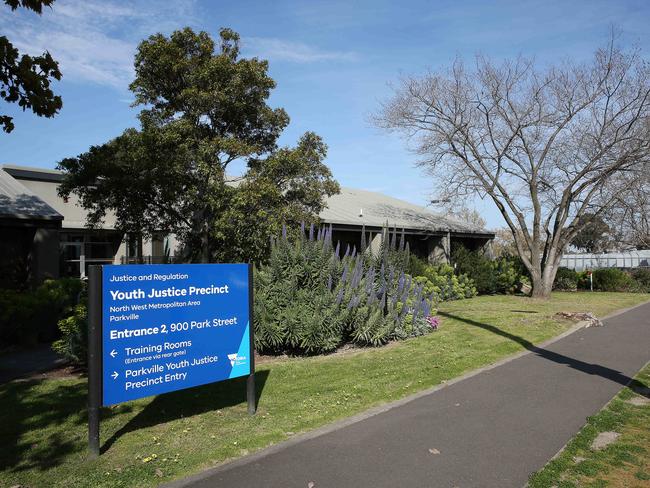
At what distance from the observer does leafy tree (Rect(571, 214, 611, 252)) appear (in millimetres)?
23186

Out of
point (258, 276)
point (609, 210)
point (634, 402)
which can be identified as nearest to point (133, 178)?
point (258, 276)

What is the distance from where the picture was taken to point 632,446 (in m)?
4.84

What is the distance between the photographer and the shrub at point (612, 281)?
90.7 feet

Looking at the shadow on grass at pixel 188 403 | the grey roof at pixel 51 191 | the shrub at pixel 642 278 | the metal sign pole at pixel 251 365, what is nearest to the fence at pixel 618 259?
the shrub at pixel 642 278

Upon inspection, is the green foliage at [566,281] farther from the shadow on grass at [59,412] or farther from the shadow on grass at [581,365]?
the shadow on grass at [59,412]

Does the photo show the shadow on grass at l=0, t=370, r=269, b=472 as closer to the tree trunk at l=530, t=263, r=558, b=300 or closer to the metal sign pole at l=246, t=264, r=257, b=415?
the metal sign pole at l=246, t=264, r=257, b=415

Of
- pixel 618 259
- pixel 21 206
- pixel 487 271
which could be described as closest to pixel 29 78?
pixel 21 206

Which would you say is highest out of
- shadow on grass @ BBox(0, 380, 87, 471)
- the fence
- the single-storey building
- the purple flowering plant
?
the single-storey building

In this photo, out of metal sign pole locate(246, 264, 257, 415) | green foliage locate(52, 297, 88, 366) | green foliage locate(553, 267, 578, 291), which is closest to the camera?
metal sign pole locate(246, 264, 257, 415)

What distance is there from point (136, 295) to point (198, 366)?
1057 mm

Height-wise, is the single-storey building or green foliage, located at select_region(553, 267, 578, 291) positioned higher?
the single-storey building

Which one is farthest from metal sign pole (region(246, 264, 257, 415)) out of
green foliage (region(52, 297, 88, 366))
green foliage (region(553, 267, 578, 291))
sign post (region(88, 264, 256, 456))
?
green foliage (region(553, 267, 578, 291))

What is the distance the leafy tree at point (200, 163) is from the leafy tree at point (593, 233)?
14.2 meters

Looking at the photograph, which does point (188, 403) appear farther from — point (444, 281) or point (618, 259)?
point (618, 259)
